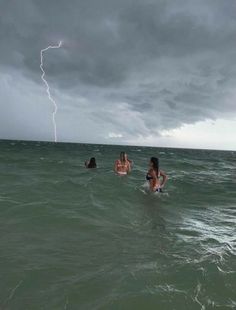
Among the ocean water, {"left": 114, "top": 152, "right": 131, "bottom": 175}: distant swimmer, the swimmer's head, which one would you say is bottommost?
the ocean water

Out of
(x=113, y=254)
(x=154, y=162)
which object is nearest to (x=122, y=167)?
(x=154, y=162)

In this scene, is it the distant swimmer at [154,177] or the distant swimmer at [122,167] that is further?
the distant swimmer at [122,167]

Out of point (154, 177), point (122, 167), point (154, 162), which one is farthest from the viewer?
point (122, 167)

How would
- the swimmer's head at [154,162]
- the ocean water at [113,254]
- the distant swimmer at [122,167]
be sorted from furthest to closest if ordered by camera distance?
1. the distant swimmer at [122,167]
2. the swimmer's head at [154,162]
3. the ocean water at [113,254]

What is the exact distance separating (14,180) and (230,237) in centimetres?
1060

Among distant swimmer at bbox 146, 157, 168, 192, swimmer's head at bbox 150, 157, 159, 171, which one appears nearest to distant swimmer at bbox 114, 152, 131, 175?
distant swimmer at bbox 146, 157, 168, 192

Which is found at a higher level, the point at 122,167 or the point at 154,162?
the point at 154,162

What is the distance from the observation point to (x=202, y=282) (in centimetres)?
511

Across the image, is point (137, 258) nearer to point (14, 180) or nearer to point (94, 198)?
point (94, 198)

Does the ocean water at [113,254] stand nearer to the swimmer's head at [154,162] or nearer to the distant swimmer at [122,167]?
the swimmer's head at [154,162]

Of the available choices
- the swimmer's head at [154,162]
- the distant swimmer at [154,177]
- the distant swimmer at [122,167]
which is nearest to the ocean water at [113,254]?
the distant swimmer at [154,177]

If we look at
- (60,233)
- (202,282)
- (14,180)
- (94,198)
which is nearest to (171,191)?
(94,198)

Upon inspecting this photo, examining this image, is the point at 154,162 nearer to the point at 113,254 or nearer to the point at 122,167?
the point at 122,167

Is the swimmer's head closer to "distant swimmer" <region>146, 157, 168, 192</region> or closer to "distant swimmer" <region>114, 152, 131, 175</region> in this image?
"distant swimmer" <region>146, 157, 168, 192</region>
